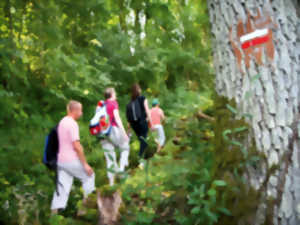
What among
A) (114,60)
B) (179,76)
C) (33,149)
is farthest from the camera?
(179,76)

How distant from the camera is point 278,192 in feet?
8.26

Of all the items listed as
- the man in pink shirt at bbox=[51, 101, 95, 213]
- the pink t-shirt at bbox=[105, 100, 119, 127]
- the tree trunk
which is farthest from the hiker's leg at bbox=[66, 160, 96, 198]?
the tree trunk

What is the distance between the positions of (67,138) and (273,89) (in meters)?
3.00

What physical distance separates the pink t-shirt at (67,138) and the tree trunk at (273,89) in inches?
103

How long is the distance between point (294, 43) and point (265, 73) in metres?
0.33

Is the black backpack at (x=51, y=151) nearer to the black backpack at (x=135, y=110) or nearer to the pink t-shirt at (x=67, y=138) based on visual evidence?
the pink t-shirt at (x=67, y=138)

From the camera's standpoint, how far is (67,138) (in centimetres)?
462

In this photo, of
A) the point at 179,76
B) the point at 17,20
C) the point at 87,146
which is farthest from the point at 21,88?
the point at 179,76

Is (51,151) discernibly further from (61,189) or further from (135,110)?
(135,110)

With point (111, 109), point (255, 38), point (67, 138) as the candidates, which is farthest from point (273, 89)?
point (111, 109)

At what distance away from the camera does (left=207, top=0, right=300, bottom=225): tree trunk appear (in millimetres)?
2514

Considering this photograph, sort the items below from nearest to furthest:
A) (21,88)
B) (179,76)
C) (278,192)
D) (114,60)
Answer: (278,192), (21,88), (114,60), (179,76)

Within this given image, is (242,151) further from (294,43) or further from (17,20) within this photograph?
(17,20)

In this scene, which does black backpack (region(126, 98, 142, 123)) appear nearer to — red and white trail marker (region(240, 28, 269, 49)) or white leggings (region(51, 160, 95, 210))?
white leggings (region(51, 160, 95, 210))
